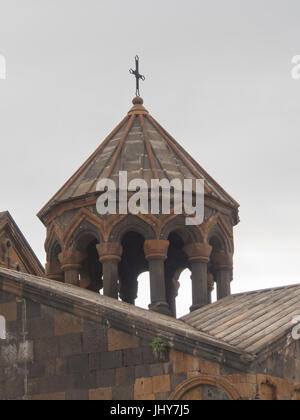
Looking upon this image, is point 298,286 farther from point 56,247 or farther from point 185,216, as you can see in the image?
point 56,247

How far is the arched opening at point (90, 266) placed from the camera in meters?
18.3

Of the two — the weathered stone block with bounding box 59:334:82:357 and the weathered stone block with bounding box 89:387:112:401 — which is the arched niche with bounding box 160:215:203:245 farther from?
the weathered stone block with bounding box 89:387:112:401

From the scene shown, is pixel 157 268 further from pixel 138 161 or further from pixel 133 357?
pixel 133 357

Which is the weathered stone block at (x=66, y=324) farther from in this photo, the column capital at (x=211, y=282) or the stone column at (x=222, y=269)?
the column capital at (x=211, y=282)

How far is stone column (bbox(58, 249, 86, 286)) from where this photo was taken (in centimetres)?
1822

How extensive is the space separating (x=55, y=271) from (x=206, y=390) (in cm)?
623

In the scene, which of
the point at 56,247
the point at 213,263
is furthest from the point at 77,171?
the point at 213,263

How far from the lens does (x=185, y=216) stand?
17.9 m

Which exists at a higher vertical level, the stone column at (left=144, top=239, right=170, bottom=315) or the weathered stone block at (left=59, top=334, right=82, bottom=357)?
the stone column at (left=144, top=239, right=170, bottom=315)

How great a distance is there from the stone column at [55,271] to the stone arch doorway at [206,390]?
19.4 feet

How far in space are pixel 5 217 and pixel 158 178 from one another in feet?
11.3

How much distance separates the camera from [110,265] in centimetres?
1761

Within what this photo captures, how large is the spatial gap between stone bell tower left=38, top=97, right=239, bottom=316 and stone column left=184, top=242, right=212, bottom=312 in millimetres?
17

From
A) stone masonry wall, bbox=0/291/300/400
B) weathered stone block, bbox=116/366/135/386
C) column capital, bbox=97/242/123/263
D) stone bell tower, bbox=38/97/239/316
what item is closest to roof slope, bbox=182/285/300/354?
stone masonry wall, bbox=0/291/300/400
